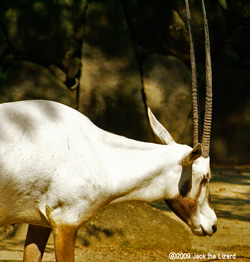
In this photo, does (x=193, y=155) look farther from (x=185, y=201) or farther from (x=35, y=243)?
(x=35, y=243)

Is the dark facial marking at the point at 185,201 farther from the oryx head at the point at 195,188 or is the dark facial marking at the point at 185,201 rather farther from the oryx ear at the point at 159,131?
the oryx ear at the point at 159,131

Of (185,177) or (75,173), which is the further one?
(185,177)

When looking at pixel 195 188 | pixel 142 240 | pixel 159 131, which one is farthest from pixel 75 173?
pixel 142 240

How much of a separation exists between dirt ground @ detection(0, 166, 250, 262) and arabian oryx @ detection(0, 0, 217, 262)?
1.24 m

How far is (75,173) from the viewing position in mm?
3266

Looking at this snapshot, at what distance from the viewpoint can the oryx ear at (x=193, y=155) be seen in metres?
3.37

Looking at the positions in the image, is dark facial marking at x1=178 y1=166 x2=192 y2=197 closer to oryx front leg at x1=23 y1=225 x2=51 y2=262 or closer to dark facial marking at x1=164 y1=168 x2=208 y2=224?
dark facial marking at x1=164 y1=168 x2=208 y2=224

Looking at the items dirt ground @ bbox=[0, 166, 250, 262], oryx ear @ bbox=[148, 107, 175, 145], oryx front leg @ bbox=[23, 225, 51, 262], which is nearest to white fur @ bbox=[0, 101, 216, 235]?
oryx ear @ bbox=[148, 107, 175, 145]

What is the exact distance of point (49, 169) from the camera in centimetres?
324

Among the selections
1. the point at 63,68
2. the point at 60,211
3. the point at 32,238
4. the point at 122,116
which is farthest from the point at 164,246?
the point at 63,68

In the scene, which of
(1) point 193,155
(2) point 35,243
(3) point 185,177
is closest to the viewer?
(1) point 193,155

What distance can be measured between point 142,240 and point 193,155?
198 centimetres

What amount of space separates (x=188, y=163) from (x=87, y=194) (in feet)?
2.59

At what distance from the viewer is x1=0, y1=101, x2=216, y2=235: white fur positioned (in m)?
3.24
